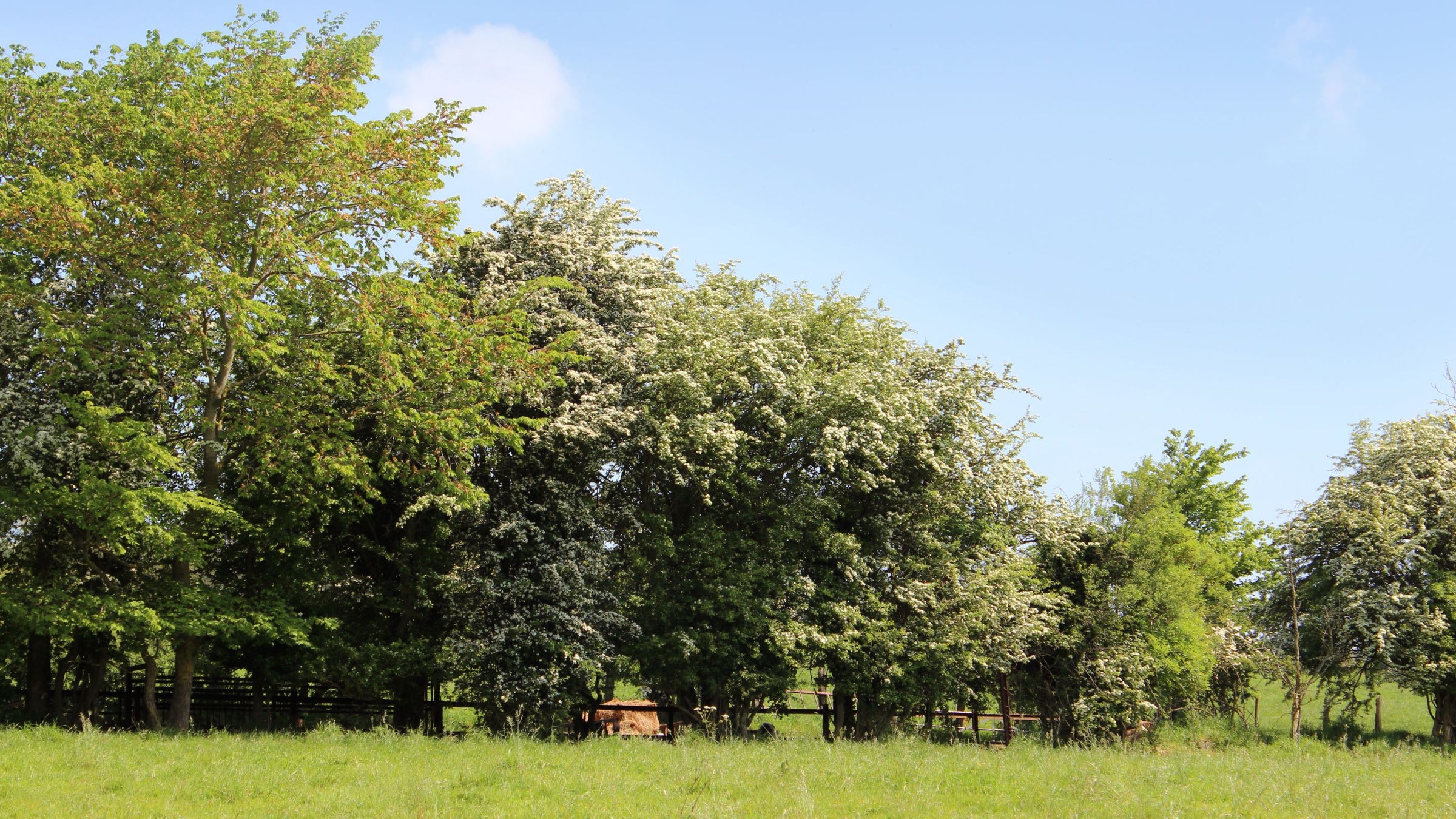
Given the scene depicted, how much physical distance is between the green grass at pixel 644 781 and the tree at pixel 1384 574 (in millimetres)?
15843

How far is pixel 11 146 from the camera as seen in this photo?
79.7 ft

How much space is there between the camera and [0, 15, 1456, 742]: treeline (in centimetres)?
2236

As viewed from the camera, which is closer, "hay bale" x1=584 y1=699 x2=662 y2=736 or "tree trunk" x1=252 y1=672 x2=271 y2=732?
"tree trunk" x1=252 y1=672 x2=271 y2=732

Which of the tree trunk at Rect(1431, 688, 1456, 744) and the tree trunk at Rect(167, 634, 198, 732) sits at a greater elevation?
the tree trunk at Rect(167, 634, 198, 732)

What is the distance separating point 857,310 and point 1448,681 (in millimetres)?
24969

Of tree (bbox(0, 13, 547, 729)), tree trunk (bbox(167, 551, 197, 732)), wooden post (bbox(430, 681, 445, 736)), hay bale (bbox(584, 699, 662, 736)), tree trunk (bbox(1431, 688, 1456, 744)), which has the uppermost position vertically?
tree (bbox(0, 13, 547, 729))

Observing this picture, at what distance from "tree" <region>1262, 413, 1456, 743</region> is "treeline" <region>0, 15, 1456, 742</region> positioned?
0.41 meters

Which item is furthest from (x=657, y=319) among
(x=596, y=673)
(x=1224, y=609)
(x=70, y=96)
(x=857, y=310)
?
(x=1224, y=609)

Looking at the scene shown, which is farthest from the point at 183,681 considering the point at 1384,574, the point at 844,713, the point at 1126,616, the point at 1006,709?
the point at 1384,574

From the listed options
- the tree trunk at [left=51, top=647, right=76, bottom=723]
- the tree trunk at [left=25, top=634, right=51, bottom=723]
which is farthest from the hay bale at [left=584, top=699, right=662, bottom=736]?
the tree trunk at [left=25, top=634, right=51, bottom=723]

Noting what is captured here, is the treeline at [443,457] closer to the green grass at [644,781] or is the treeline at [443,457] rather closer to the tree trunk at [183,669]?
the tree trunk at [183,669]

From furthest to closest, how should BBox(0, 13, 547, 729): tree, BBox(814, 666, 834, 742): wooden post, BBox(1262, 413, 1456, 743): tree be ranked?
BBox(1262, 413, 1456, 743): tree → BBox(814, 666, 834, 742): wooden post → BBox(0, 13, 547, 729): tree

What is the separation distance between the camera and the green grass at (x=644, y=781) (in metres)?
14.3

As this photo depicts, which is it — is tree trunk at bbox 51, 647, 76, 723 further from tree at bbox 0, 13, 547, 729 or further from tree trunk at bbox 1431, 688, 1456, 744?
tree trunk at bbox 1431, 688, 1456, 744
